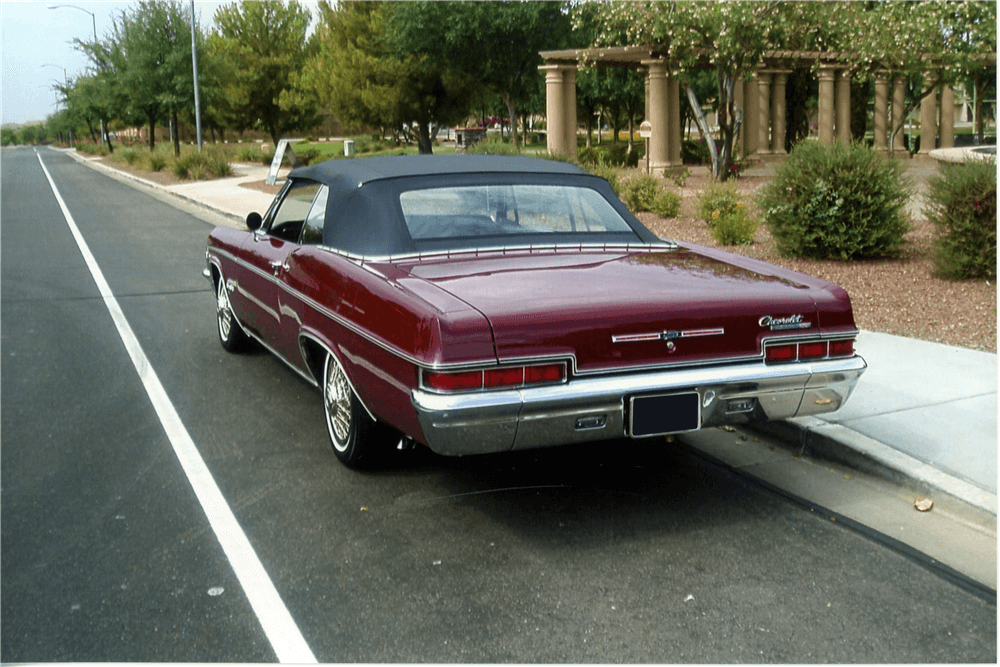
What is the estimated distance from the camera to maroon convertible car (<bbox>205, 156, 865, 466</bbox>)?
154 inches

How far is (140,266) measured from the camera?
524 inches

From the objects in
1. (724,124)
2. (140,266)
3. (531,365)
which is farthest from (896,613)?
(724,124)

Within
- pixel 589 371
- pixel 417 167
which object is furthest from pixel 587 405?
pixel 417 167

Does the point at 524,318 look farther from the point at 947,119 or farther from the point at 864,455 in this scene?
the point at 947,119

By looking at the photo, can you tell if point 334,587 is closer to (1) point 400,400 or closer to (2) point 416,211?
(1) point 400,400

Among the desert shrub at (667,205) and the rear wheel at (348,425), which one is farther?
the desert shrub at (667,205)

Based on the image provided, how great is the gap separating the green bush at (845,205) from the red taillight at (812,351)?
655cm

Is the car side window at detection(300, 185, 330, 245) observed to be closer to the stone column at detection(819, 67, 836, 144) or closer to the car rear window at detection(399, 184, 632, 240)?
the car rear window at detection(399, 184, 632, 240)

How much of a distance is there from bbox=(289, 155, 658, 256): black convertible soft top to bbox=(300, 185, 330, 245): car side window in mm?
66

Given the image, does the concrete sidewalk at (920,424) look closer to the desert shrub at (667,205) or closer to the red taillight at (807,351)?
the red taillight at (807,351)

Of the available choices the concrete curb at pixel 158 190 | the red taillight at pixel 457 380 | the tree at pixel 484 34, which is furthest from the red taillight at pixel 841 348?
the tree at pixel 484 34

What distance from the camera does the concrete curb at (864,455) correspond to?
14.8ft

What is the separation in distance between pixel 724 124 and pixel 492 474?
19.6m

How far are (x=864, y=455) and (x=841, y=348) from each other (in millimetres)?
809
